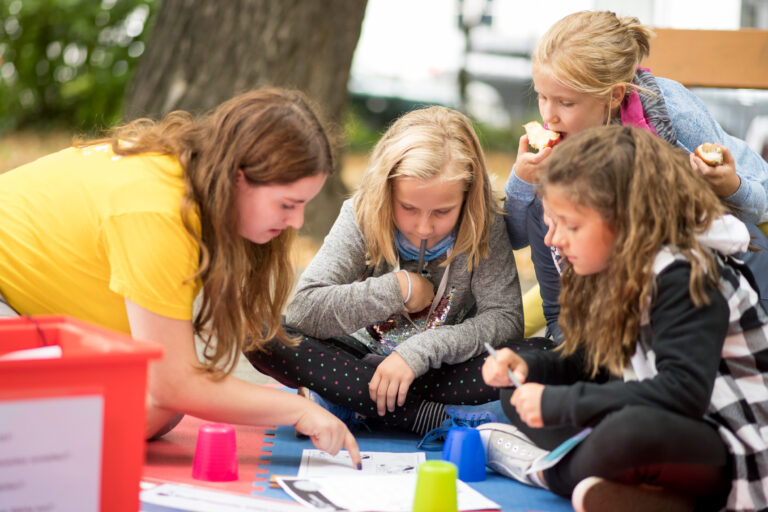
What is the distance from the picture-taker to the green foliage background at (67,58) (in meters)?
8.04

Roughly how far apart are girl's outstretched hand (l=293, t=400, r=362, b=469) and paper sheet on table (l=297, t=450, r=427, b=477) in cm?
5

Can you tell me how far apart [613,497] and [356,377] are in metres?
0.85

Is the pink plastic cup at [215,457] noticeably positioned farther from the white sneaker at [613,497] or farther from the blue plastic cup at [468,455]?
the white sneaker at [613,497]

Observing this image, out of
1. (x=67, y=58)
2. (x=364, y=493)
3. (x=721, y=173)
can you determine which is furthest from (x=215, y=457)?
(x=67, y=58)

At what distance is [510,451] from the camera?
2213 mm

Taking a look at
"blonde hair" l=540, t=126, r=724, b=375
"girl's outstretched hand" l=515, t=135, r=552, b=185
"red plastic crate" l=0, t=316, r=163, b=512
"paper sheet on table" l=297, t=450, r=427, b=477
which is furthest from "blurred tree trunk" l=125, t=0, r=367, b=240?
"red plastic crate" l=0, t=316, r=163, b=512

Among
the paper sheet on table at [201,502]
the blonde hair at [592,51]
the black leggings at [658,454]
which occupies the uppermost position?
the blonde hair at [592,51]

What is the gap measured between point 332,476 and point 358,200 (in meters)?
0.87

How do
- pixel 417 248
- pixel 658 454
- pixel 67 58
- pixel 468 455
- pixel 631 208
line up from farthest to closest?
pixel 67 58 → pixel 417 248 → pixel 468 455 → pixel 631 208 → pixel 658 454

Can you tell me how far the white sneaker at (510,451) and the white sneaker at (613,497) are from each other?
0.28 metres

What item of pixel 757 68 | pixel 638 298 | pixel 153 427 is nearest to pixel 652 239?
pixel 638 298

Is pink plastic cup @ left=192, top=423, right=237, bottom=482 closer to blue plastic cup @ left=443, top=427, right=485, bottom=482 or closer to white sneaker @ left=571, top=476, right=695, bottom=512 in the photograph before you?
blue plastic cup @ left=443, top=427, right=485, bottom=482

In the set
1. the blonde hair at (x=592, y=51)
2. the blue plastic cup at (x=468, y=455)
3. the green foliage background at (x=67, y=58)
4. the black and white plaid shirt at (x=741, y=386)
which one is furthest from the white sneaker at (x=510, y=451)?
the green foliage background at (x=67, y=58)

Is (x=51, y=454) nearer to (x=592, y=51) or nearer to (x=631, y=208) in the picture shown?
(x=631, y=208)
